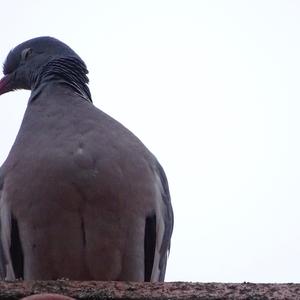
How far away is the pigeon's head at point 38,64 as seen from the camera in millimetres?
5668

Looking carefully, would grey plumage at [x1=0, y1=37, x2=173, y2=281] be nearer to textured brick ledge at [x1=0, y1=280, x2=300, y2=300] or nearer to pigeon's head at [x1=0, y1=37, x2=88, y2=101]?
pigeon's head at [x1=0, y1=37, x2=88, y2=101]

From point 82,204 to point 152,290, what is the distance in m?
1.62

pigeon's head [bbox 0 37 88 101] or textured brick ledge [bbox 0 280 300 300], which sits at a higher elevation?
pigeon's head [bbox 0 37 88 101]

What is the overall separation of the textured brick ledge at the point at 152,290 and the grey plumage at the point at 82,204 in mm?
1514

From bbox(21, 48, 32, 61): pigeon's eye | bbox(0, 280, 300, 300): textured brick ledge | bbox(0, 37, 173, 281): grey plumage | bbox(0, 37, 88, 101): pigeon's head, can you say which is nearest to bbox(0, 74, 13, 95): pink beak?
bbox(0, 37, 88, 101): pigeon's head

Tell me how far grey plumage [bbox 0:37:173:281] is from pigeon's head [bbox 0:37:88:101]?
3.10 ft

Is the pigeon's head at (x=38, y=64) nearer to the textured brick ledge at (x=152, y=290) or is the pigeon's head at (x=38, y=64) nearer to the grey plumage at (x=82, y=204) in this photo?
the grey plumage at (x=82, y=204)

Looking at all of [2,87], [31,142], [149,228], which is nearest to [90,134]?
[31,142]

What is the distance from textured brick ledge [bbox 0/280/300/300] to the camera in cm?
249

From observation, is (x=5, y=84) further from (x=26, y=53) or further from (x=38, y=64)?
(x=38, y=64)

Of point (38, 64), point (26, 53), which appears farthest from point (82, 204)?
point (26, 53)

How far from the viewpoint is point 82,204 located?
4137 millimetres

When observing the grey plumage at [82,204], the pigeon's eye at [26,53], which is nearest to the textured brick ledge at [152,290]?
the grey plumage at [82,204]

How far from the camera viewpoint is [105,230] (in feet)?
13.6
